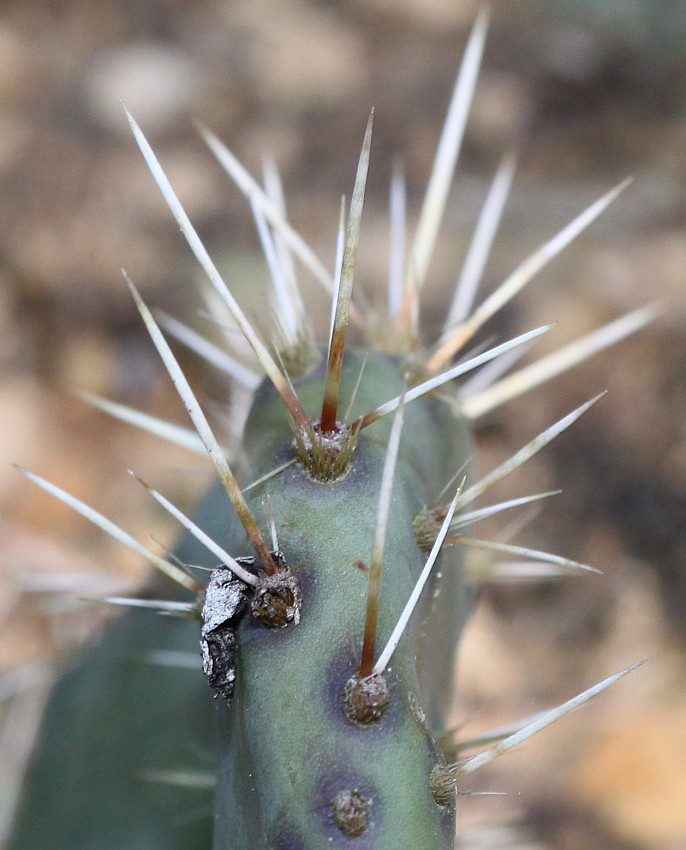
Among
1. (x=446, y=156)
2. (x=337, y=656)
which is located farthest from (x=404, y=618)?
(x=446, y=156)

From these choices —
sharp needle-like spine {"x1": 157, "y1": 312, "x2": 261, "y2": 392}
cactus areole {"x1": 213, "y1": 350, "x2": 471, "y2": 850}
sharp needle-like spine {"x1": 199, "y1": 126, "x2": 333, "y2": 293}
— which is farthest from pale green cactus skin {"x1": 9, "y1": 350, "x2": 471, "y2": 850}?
sharp needle-like spine {"x1": 157, "y1": 312, "x2": 261, "y2": 392}

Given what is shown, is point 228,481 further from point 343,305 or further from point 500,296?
point 500,296

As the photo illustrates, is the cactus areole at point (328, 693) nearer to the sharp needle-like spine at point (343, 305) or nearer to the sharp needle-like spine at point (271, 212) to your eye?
the sharp needle-like spine at point (343, 305)

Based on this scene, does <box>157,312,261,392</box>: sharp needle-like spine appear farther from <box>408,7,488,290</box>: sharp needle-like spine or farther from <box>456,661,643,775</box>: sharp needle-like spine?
<box>456,661,643,775</box>: sharp needle-like spine

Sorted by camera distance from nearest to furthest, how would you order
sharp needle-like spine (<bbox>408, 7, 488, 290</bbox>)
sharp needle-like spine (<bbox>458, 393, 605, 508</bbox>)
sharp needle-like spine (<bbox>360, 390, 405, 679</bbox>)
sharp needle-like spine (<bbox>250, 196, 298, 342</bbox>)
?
sharp needle-like spine (<bbox>360, 390, 405, 679</bbox>)
sharp needle-like spine (<bbox>458, 393, 605, 508</bbox>)
sharp needle-like spine (<bbox>250, 196, 298, 342</bbox>)
sharp needle-like spine (<bbox>408, 7, 488, 290</bbox>)

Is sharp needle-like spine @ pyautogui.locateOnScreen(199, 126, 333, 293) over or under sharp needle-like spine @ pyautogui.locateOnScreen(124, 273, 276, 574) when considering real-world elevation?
over

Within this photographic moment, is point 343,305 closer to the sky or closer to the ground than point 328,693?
closer to the sky

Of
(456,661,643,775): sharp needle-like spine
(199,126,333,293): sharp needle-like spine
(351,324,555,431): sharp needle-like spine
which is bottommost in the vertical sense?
(456,661,643,775): sharp needle-like spine

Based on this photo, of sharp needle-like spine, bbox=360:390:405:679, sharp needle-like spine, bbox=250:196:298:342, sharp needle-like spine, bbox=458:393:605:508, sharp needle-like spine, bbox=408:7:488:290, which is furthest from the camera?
sharp needle-like spine, bbox=408:7:488:290

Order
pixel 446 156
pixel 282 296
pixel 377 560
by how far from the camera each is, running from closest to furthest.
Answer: pixel 377 560, pixel 282 296, pixel 446 156

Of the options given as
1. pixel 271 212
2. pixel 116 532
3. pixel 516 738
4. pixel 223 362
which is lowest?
pixel 516 738

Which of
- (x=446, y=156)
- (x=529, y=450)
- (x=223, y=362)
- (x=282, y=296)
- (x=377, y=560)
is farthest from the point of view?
(x=223, y=362)

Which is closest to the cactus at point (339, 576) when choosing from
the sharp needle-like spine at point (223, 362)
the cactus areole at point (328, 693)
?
the cactus areole at point (328, 693)
